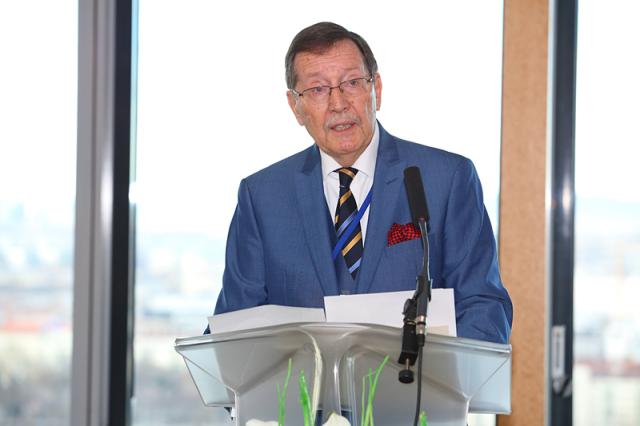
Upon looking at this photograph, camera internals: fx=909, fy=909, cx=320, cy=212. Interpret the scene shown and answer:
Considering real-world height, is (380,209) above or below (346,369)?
above

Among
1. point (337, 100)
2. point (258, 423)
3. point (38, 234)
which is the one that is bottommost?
point (258, 423)

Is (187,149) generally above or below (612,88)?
below

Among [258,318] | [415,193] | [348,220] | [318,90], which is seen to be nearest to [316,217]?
[348,220]

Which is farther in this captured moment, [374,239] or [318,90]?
[318,90]

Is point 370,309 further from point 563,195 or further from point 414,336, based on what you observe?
point 563,195

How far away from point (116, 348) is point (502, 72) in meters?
1.84

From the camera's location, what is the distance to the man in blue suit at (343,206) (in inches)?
81.7

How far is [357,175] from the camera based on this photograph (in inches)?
88.1

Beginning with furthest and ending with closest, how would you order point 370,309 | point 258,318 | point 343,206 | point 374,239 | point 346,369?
1. point 343,206
2. point 374,239
3. point 258,318
4. point 370,309
5. point 346,369

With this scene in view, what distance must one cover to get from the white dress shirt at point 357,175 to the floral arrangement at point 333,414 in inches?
31.6

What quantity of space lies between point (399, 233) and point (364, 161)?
25 cm

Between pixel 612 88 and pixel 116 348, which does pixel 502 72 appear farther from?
pixel 116 348

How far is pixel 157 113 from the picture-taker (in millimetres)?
3635

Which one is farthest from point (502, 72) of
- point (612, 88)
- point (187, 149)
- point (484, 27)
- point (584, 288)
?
point (187, 149)
